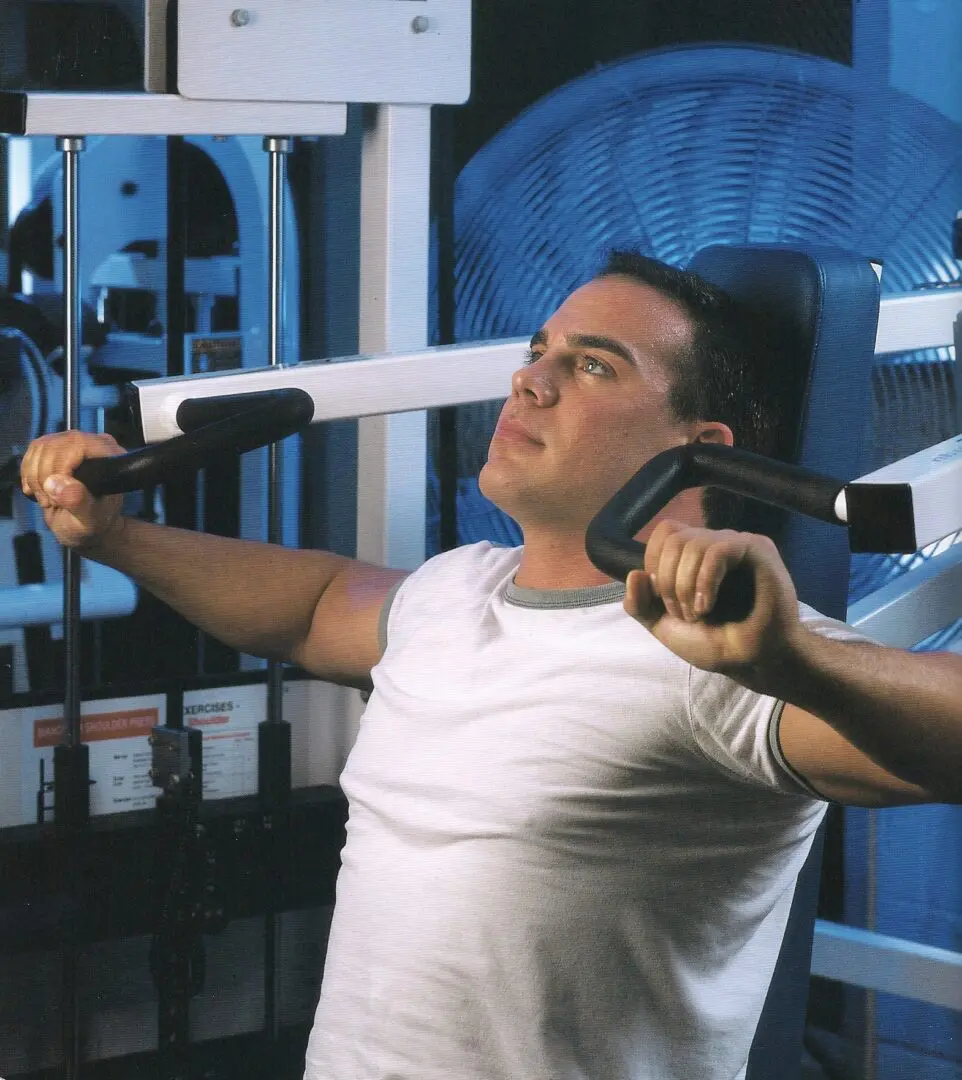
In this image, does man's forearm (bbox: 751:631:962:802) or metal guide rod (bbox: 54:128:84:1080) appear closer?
man's forearm (bbox: 751:631:962:802)

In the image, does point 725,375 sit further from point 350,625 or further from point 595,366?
point 350,625

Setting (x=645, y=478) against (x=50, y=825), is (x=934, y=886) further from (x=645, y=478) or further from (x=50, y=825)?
(x=645, y=478)

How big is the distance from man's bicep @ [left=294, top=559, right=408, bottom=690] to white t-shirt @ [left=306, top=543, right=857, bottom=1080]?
242 millimetres

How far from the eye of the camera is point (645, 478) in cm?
111

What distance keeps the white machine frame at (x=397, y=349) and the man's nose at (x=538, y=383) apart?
0.13m

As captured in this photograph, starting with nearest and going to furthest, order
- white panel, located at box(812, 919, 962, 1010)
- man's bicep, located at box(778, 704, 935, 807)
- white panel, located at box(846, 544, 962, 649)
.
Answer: man's bicep, located at box(778, 704, 935, 807), white panel, located at box(846, 544, 962, 649), white panel, located at box(812, 919, 962, 1010)

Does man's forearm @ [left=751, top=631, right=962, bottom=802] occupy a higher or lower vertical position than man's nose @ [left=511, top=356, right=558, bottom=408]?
lower

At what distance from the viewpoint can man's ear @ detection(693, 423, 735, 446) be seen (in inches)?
58.9

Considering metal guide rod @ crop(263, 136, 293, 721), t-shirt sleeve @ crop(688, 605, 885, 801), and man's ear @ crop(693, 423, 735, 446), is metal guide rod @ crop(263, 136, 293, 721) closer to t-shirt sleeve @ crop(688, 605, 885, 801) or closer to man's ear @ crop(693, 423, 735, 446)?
man's ear @ crop(693, 423, 735, 446)

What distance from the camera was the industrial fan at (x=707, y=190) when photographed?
74.9 inches

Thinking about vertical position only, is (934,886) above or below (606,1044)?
below

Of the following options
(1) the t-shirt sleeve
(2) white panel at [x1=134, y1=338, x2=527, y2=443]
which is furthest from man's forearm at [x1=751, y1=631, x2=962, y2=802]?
(2) white panel at [x1=134, y1=338, x2=527, y2=443]

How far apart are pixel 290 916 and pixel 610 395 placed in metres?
1.00

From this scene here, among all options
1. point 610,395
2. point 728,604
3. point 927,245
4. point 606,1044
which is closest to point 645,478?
point 728,604
